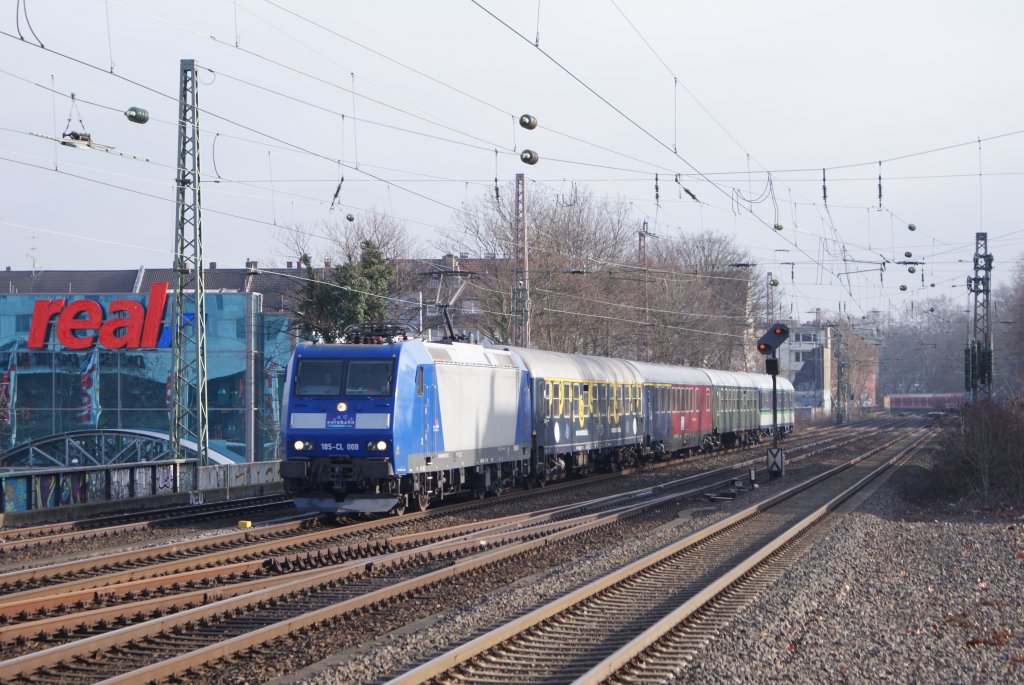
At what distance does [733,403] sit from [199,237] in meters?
29.6

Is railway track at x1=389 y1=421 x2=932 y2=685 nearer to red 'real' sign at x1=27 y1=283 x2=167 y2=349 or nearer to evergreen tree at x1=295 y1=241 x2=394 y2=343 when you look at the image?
evergreen tree at x1=295 y1=241 x2=394 y2=343

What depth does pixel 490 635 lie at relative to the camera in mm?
9219

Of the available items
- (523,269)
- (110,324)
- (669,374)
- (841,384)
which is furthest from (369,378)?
(841,384)

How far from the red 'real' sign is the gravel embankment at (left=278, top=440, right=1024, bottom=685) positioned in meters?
30.2

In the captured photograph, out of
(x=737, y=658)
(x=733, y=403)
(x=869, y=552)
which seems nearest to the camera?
(x=737, y=658)

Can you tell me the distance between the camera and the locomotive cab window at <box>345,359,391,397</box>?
18484 millimetres

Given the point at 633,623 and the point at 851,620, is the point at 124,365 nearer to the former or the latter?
the point at 633,623

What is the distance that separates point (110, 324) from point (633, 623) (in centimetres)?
3647

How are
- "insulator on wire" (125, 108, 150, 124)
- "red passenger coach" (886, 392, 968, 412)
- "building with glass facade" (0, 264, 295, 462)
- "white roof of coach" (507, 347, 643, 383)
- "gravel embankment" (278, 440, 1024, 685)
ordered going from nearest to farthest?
"gravel embankment" (278, 440, 1024, 685) → "insulator on wire" (125, 108, 150, 124) → "white roof of coach" (507, 347, 643, 383) → "building with glass facade" (0, 264, 295, 462) → "red passenger coach" (886, 392, 968, 412)

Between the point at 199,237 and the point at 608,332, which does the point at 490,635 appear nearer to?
the point at 199,237

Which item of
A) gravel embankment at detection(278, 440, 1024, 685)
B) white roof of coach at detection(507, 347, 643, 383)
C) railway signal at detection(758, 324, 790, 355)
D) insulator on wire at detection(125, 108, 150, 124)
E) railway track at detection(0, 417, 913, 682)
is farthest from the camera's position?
railway signal at detection(758, 324, 790, 355)

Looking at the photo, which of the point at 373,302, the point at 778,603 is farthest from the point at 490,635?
the point at 373,302

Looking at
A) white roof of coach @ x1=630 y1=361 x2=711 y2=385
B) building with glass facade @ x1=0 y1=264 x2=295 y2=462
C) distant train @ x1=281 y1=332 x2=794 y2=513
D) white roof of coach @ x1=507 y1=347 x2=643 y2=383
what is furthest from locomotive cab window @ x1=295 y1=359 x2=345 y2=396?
building with glass facade @ x1=0 y1=264 x2=295 y2=462

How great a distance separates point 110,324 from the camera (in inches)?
1687
